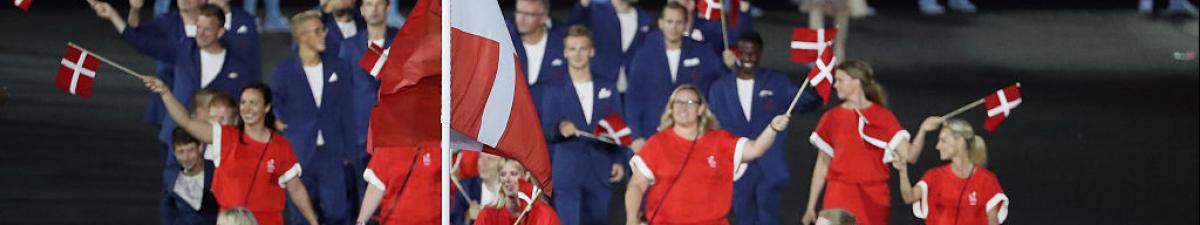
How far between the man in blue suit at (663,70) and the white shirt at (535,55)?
517mm

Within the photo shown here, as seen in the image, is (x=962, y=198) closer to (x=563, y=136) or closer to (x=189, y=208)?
(x=563, y=136)

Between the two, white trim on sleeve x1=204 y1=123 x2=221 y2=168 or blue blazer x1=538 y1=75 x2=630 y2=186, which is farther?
blue blazer x1=538 y1=75 x2=630 y2=186

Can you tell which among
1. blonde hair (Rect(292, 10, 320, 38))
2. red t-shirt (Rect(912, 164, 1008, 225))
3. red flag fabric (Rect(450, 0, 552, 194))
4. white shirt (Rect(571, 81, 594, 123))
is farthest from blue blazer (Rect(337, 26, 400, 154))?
red flag fabric (Rect(450, 0, 552, 194))

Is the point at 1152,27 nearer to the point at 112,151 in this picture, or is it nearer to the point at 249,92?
the point at 112,151

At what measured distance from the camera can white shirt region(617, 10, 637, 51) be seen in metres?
16.8

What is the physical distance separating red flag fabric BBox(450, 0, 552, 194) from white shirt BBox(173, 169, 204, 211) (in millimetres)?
3398

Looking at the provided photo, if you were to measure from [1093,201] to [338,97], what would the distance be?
421 centimetres

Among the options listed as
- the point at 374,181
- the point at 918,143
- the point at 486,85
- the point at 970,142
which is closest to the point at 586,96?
the point at 374,181

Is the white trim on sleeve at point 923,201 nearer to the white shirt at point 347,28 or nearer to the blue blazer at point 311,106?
the blue blazer at point 311,106

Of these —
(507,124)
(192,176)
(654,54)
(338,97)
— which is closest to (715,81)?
(654,54)

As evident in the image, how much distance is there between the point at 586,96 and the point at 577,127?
20cm

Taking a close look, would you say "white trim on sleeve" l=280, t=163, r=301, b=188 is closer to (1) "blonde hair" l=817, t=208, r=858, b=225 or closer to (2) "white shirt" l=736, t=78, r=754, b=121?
(2) "white shirt" l=736, t=78, r=754, b=121

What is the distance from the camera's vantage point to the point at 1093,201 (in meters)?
15.6

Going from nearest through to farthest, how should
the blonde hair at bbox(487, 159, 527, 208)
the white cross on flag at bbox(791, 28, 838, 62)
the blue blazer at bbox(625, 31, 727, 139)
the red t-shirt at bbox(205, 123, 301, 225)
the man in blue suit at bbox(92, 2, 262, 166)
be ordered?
the blonde hair at bbox(487, 159, 527, 208)
the red t-shirt at bbox(205, 123, 301, 225)
the white cross on flag at bbox(791, 28, 838, 62)
the blue blazer at bbox(625, 31, 727, 139)
the man in blue suit at bbox(92, 2, 262, 166)
